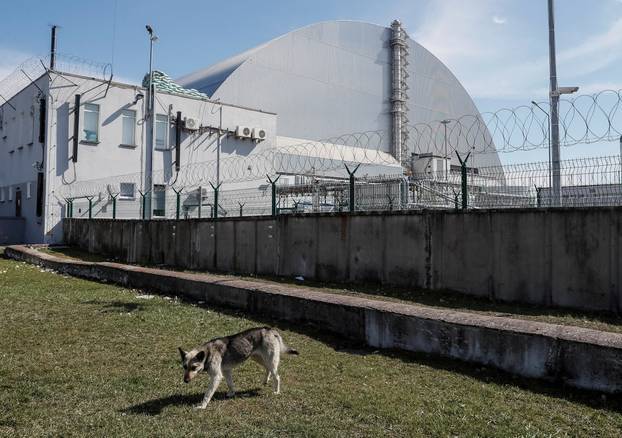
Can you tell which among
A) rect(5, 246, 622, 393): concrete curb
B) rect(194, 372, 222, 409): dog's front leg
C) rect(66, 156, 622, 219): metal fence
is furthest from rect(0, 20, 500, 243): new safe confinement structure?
rect(194, 372, 222, 409): dog's front leg

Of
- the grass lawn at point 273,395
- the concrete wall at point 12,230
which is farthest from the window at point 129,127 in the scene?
the grass lawn at point 273,395

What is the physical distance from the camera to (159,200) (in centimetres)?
2873

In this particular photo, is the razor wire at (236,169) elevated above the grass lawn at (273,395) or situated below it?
above

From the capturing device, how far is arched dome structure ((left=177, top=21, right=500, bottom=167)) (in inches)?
1473

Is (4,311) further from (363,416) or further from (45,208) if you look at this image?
(45,208)

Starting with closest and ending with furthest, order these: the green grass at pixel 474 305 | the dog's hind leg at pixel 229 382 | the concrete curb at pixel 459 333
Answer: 1. the dog's hind leg at pixel 229 382
2. the concrete curb at pixel 459 333
3. the green grass at pixel 474 305

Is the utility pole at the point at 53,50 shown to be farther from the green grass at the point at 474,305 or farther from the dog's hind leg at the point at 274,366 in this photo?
the dog's hind leg at the point at 274,366

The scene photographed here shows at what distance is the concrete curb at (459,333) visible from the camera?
541cm

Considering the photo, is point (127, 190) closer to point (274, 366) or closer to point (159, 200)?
point (159, 200)

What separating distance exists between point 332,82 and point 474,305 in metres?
35.5

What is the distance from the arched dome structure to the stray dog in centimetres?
3059

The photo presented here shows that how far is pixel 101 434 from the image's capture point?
425 cm

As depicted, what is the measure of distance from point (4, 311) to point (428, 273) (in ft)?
25.6

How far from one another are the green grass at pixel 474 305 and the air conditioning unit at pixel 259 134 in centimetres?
2140
